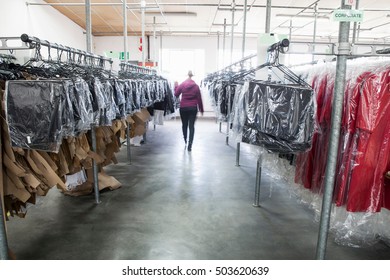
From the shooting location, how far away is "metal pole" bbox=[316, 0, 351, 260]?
160cm

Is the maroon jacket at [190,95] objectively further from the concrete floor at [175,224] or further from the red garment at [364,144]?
the red garment at [364,144]

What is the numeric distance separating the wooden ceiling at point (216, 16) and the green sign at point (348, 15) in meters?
4.51

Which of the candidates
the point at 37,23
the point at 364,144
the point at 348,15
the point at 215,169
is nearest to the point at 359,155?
the point at 364,144

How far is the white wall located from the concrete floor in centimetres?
371

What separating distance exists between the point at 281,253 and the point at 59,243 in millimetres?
1872

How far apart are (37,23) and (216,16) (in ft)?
14.5

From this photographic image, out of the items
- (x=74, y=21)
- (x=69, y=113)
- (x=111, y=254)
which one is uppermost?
(x=74, y=21)

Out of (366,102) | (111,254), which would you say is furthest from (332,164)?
(111,254)

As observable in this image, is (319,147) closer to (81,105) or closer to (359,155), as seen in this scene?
(359,155)

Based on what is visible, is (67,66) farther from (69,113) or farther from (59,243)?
(59,243)

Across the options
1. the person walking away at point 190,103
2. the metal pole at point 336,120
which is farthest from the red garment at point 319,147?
the person walking away at point 190,103

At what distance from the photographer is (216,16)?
8.17 metres

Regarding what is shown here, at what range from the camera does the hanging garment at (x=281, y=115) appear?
2250mm

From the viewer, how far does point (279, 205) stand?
3.46 metres
